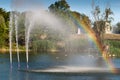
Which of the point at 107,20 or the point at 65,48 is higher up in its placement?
the point at 107,20

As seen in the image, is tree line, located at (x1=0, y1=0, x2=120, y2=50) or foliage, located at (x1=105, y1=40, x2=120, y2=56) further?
tree line, located at (x1=0, y1=0, x2=120, y2=50)

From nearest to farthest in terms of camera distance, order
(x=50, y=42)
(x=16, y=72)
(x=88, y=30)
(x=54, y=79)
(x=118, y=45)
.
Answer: (x=54, y=79), (x=16, y=72), (x=118, y=45), (x=50, y=42), (x=88, y=30)

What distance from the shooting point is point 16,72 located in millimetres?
42656

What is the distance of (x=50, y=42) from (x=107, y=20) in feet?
45.6

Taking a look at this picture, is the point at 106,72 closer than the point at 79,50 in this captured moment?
Yes

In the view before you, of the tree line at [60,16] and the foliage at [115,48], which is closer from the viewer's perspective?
the foliage at [115,48]

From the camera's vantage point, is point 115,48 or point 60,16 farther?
point 60,16

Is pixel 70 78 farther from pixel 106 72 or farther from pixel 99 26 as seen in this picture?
pixel 99 26

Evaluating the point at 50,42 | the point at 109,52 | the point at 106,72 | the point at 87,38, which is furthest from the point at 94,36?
the point at 106,72

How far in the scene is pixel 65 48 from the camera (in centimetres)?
9462

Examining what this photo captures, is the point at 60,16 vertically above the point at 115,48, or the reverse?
the point at 60,16

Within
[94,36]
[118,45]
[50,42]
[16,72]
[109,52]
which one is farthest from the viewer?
[94,36]

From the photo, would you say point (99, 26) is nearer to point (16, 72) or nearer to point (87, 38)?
point (87, 38)

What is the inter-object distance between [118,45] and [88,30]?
69.9 ft
